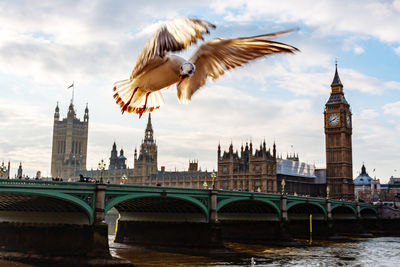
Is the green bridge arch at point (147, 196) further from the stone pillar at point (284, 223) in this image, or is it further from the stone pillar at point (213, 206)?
the stone pillar at point (284, 223)

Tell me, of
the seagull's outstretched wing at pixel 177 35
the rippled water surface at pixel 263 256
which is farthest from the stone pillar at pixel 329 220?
the seagull's outstretched wing at pixel 177 35

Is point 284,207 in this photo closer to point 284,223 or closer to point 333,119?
point 284,223

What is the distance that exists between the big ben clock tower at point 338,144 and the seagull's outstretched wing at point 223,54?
350ft

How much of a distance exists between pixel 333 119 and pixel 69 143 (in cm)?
9971

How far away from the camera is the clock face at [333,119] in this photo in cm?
10923

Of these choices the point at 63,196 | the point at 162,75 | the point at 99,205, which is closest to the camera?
the point at 162,75

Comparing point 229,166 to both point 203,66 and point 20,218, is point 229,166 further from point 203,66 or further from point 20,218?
point 203,66

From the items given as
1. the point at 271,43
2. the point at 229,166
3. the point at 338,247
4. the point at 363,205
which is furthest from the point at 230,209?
the point at 271,43

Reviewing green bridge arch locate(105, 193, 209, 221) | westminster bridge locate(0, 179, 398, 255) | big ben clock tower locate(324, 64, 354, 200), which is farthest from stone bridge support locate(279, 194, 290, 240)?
big ben clock tower locate(324, 64, 354, 200)

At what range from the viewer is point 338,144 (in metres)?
109

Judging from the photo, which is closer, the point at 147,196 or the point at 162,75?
the point at 162,75

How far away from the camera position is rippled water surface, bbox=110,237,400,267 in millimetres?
33812

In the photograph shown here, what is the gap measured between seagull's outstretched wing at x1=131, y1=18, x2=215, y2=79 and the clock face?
11095 centimetres

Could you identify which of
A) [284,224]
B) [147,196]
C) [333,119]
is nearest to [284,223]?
[284,224]
